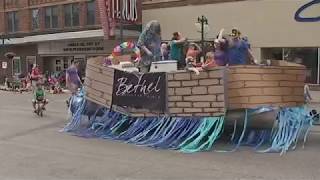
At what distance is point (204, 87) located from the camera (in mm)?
9562

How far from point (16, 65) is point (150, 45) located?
33.4 m

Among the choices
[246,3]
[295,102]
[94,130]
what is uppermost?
[246,3]

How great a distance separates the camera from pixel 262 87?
957 centimetres

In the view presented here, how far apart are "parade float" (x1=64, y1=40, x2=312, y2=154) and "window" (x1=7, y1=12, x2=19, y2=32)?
3292cm

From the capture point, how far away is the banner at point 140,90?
10039 millimetres

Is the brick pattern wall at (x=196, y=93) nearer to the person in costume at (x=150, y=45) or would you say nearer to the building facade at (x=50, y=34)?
the person in costume at (x=150, y=45)

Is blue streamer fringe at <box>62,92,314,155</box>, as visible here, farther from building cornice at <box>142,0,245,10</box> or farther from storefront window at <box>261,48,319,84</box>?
building cornice at <box>142,0,245,10</box>

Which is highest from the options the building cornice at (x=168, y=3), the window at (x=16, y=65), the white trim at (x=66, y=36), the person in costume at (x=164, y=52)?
the building cornice at (x=168, y=3)

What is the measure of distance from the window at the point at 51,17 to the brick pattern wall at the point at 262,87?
3001 cm

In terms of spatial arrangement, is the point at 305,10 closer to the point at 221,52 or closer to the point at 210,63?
the point at 221,52

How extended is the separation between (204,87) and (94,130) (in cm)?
306

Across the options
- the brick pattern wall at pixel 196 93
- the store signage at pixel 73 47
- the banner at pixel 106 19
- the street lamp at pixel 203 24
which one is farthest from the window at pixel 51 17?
the brick pattern wall at pixel 196 93

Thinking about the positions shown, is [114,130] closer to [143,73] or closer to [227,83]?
[143,73]

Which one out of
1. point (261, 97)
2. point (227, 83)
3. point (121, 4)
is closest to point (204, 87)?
point (227, 83)
